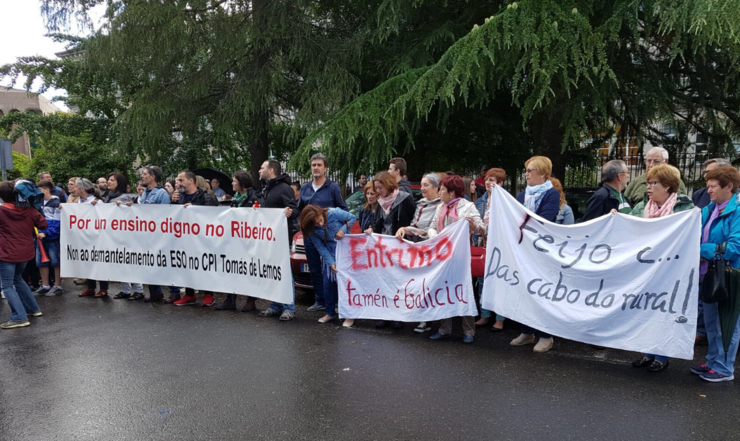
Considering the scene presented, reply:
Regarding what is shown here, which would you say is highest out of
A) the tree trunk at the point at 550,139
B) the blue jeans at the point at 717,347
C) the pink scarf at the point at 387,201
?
the tree trunk at the point at 550,139

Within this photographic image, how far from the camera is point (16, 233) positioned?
6613 millimetres

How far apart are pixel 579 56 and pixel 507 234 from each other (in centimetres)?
401

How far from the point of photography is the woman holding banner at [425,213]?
A: 6004 millimetres

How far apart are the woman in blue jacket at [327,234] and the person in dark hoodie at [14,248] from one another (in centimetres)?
355

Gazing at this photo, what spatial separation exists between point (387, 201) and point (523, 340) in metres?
2.24

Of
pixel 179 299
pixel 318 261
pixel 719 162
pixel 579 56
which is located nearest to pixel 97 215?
pixel 179 299

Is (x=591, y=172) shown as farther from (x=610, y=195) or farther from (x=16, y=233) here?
(x=16, y=233)

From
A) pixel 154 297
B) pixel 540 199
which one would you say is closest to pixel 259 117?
pixel 154 297

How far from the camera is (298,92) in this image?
501 inches

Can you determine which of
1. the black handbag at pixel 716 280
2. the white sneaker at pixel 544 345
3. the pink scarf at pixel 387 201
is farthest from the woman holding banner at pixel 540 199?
the pink scarf at pixel 387 201

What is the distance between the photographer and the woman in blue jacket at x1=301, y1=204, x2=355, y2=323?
20.7 ft

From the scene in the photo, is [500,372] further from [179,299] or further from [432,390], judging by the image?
[179,299]

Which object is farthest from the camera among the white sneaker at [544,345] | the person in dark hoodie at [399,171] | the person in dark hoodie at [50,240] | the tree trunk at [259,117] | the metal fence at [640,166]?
the metal fence at [640,166]

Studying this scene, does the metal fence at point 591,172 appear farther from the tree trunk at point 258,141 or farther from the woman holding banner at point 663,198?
the woman holding banner at point 663,198
